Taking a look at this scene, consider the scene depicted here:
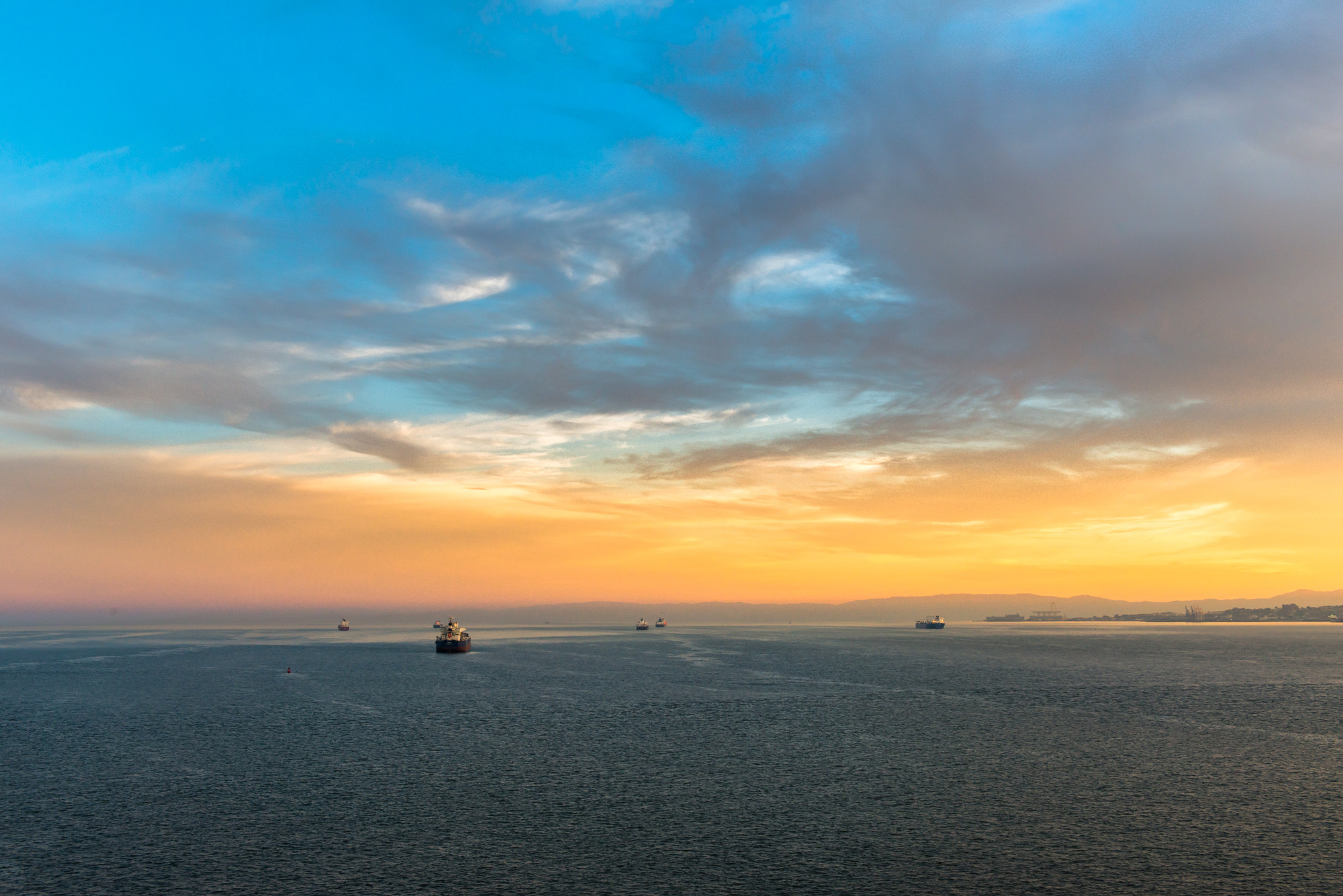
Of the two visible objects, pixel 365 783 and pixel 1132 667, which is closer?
pixel 365 783

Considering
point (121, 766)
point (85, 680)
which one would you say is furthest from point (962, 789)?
point (85, 680)

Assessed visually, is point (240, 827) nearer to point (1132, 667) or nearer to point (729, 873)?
point (729, 873)

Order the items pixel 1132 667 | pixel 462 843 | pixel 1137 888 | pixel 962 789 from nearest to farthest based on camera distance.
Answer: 1. pixel 1137 888
2. pixel 462 843
3. pixel 962 789
4. pixel 1132 667

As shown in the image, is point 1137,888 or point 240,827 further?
point 240,827

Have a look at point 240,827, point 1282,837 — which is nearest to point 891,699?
point 1282,837

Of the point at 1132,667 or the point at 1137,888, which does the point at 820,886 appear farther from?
the point at 1132,667

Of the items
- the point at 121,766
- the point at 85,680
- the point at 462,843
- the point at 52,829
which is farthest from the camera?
the point at 85,680

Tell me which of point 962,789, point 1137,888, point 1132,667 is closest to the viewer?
point 1137,888
